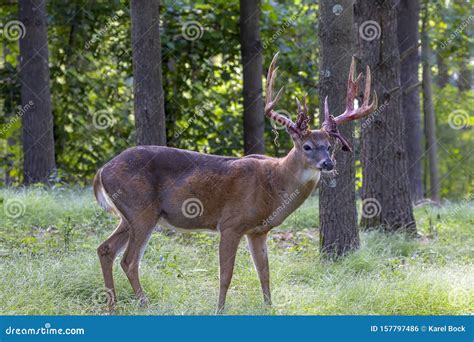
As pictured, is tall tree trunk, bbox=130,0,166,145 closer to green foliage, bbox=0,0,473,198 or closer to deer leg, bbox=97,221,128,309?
deer leg, bbox=97,221,128,309

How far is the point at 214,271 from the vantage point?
7.70 metres

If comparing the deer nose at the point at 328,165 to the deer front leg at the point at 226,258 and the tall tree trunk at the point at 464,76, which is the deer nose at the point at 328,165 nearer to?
the deer front leg at the point at 226,258

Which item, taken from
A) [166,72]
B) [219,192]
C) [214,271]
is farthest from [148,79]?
[166,72]

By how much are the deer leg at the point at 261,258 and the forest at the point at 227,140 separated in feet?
0.48

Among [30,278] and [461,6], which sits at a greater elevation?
[461,6]

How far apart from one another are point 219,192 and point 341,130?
1.77 metres

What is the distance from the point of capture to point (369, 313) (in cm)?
640

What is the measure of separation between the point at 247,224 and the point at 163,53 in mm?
7412

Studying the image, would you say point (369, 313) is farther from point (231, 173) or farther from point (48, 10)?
point (48, 10)

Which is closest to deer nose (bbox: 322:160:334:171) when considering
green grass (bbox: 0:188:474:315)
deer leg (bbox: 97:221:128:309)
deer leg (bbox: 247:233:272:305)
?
deer leg (bbox: 247:233:272:305)

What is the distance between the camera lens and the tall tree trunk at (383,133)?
9.25 meters

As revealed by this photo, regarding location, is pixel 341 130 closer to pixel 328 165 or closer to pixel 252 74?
pixel 328 165

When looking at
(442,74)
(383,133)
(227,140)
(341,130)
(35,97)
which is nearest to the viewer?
(341,130)
